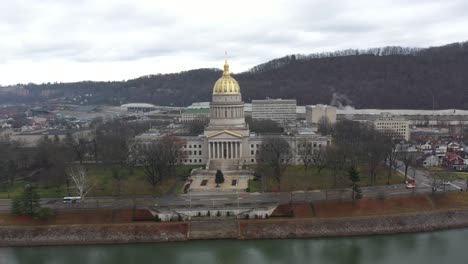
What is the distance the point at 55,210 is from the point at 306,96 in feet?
339

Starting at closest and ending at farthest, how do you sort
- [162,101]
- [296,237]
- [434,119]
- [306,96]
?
[296,237] → [434,119] → [306,96] → [162,101]

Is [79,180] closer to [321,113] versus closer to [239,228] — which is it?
[239,228]

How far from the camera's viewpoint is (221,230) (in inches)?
1244

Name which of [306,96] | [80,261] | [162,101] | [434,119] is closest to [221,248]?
[80,261]

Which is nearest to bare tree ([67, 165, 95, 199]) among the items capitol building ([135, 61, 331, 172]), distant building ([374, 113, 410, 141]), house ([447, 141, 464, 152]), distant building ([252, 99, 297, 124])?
capitol building ([135, 61, 331, 172])

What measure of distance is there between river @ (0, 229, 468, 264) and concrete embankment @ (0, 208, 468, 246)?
549 millimetres

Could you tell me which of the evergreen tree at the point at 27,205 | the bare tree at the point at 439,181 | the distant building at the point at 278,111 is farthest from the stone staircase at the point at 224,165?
the distant building at the point at 278,111

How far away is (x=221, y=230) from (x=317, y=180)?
14871mm

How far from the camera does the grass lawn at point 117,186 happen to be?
39094 mm

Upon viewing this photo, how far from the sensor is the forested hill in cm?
11925

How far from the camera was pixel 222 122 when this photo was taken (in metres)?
62.3

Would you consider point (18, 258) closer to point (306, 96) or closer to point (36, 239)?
point (36, 239)

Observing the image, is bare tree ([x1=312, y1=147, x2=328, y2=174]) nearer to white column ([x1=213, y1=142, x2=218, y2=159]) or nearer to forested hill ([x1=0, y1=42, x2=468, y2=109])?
white column ([x1=213, y1=142, x2=218, y2=159])

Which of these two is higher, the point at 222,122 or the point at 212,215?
the point at 222,122
